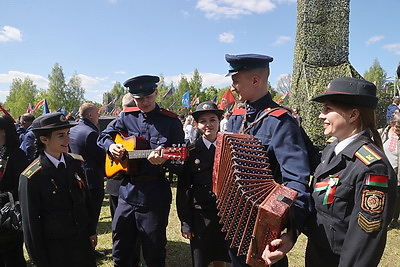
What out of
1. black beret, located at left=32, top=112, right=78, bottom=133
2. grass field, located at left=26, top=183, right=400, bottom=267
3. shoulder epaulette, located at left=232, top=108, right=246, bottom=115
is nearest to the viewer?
shoulder epaulette, located at left=232, top=108, right=246, bottom=115

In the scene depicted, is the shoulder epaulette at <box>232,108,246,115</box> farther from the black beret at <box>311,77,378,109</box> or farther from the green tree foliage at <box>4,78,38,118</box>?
the green tree foliage at <box>4,78,38,118</box>

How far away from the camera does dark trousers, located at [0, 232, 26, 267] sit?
136 inches

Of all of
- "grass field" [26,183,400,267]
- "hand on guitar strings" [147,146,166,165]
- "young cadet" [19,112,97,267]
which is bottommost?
"grass field" [26,183,400,267]

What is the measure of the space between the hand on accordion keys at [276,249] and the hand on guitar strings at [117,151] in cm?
208

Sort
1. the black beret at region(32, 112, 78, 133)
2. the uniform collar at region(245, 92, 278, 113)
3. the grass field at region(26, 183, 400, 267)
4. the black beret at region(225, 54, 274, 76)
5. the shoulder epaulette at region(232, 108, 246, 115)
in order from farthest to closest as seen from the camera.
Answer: the grass field at region(26, 183, 400, 267), the black beret at region(32, 112, 78, 133), the shoulder epaulette at region(232, 108, 246, 115), the uniform collar at region(245, 92, 278, 113), the black beret at region(225, 54, 274, 76)

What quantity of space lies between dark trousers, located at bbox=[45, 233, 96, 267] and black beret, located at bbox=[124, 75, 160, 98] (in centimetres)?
167

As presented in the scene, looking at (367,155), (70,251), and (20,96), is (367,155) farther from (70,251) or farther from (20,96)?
(20,96)

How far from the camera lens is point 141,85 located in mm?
3463

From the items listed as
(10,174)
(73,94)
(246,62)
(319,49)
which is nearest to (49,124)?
(10,174)

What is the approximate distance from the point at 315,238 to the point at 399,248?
423 cm

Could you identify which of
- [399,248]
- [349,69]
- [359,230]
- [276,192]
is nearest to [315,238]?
[359,230]

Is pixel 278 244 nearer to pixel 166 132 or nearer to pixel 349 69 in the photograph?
pixel 166 132

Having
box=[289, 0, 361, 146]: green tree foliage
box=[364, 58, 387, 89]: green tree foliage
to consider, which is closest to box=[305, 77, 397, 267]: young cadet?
box=[289, 0, 361, 146]: green tree foliage

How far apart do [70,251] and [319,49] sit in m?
12.4
